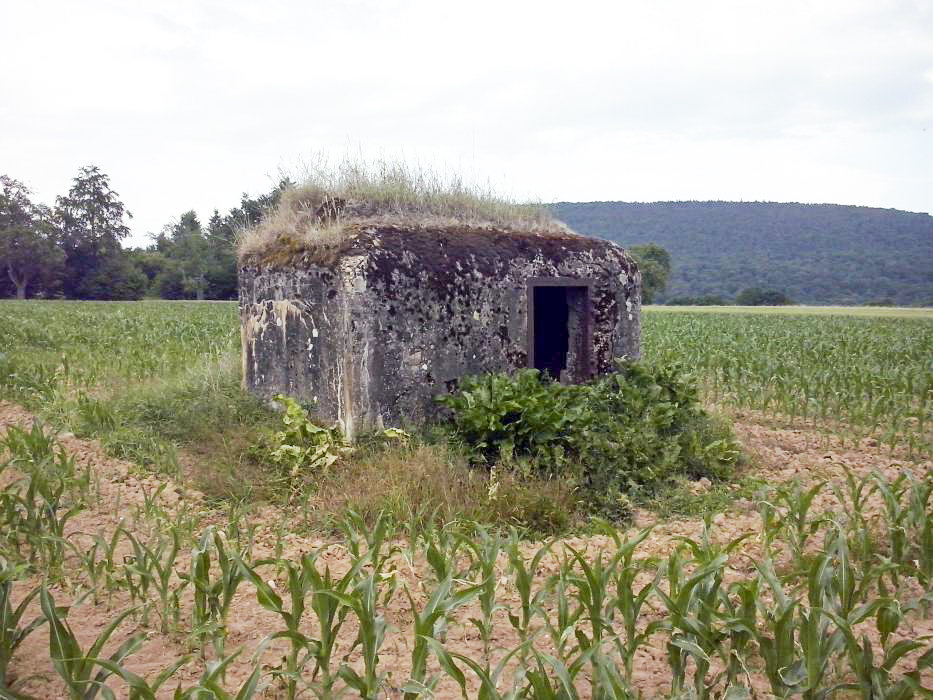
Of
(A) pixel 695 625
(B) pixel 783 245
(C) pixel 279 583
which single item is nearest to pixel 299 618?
(C) pixel 279 583

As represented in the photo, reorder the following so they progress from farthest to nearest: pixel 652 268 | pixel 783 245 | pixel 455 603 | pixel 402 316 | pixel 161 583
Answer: pixel 783 245
pixel 652 268
pixel 402 316
pixel 161 583
pixel 455 603

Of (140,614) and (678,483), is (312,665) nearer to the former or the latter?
(140,614)

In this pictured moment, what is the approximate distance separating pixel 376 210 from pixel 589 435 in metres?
2.82

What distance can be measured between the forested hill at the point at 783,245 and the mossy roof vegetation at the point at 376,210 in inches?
2277

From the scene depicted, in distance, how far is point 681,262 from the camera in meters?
84.7

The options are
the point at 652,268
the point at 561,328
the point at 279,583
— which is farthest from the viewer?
the point at 652,268

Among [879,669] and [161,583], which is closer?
[879,669]

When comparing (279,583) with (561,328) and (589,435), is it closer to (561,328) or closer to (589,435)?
(589,435)

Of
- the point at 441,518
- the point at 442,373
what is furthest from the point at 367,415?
the point at 441,518

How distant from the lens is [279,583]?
3.84 meters

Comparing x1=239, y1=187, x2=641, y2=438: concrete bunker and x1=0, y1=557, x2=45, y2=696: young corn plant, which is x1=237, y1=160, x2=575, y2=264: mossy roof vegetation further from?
x1=0, y1=557, x2=45, y2=696: young corn plant

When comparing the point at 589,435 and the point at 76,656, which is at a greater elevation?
the point at 589,435

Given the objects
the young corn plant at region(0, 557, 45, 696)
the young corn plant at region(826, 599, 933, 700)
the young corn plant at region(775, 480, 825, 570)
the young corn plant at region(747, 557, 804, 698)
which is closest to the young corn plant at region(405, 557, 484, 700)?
the young corn plant at region(747, 557, 804, 698)

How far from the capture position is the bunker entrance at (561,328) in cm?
641
